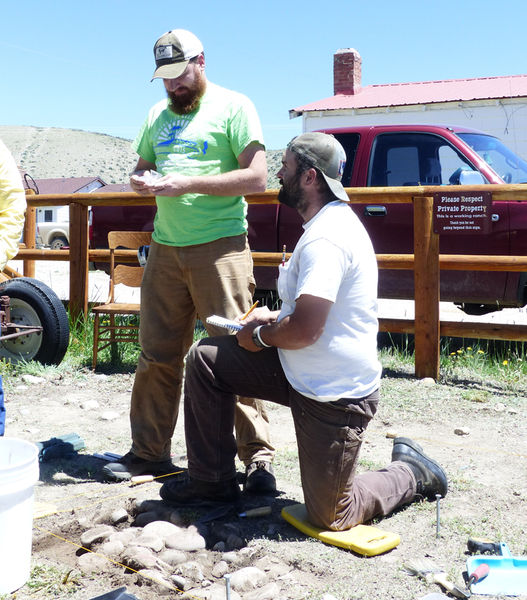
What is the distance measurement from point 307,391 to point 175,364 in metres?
1.05

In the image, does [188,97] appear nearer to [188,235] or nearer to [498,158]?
[188,235]

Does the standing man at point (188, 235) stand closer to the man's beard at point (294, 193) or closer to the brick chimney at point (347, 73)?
the man's beard at point (294, 193)

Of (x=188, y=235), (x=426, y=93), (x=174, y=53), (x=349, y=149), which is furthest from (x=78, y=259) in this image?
(x=426, y=93)

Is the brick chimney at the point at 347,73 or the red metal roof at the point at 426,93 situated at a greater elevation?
the brick chimney at the point at 347,73

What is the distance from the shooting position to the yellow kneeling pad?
2986mm

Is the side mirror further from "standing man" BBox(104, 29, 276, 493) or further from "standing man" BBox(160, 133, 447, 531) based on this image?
"standing man" BBox(160, 133, 447, 531)

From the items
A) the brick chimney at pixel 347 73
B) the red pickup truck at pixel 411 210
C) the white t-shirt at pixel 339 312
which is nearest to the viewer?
the white t-shirt at pixel 339 312

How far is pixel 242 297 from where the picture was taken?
382 centimetres

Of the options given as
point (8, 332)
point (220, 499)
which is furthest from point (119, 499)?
point (8, 332)

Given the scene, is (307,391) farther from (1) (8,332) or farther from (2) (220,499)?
(1) (8,332)

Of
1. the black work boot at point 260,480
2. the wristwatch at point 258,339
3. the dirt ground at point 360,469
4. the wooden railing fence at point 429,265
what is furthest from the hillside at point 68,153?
the wristwatch at point 258,339

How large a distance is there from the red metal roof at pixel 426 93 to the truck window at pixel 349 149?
13.1 metres

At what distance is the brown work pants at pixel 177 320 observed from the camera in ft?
12.3

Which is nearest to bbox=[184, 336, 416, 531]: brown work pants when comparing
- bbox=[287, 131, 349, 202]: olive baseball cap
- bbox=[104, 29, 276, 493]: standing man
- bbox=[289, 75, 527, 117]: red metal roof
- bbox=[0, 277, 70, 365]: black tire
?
bbox=[104, 29, 276, 493]: standing man
